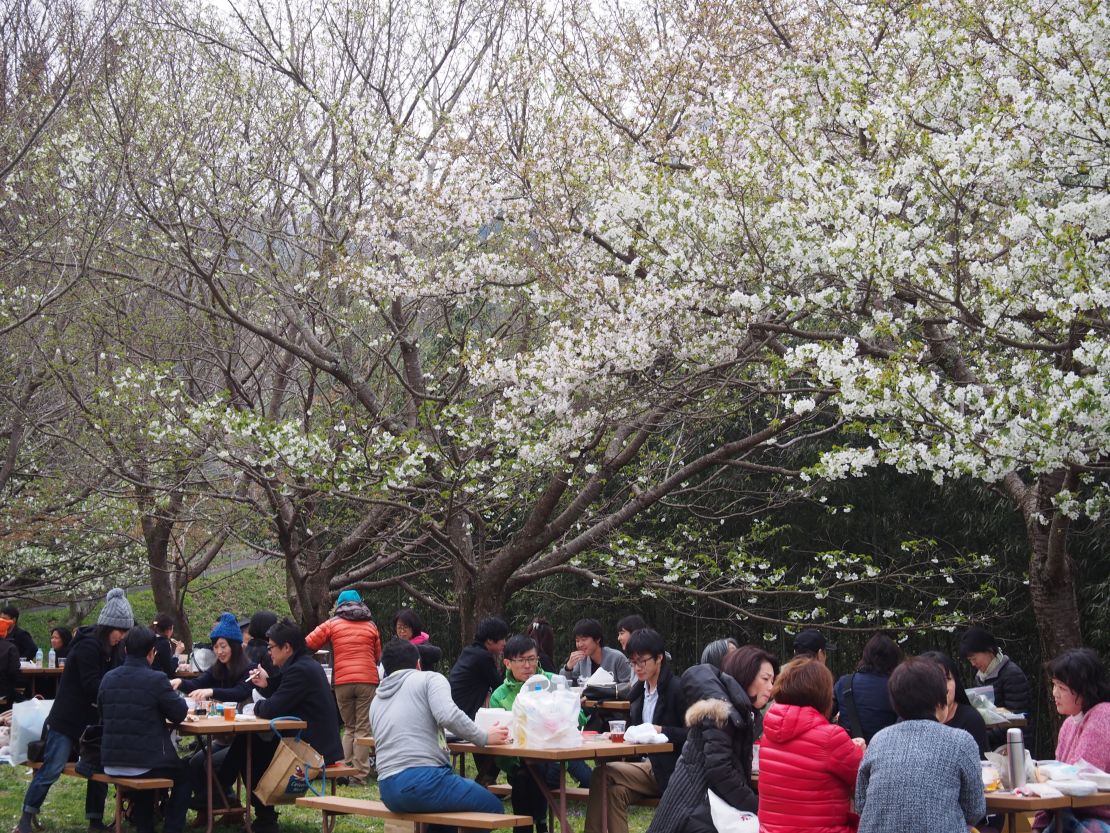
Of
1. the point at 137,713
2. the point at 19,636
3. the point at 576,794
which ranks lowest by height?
the point at 576,794

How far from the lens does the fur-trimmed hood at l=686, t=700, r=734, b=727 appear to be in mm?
4508

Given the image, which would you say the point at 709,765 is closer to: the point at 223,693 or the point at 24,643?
the point at 223,693

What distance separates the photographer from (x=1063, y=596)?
7734 millimetres

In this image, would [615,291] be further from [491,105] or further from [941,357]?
[491,105]

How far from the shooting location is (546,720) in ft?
18.0

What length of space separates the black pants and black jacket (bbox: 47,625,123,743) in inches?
23.6

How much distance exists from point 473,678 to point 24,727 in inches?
112

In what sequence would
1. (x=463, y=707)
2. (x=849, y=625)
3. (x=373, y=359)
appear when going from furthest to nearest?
(x=373, y=359), (x=849, y=625), (x=463, y=707)

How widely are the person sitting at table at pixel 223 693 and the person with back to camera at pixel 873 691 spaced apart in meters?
3.57

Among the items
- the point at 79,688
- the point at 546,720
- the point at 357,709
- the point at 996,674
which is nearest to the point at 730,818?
the point at 546,720

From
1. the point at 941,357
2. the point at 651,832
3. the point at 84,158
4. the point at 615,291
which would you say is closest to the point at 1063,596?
the point at 941,357

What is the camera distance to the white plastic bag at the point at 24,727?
7301mm

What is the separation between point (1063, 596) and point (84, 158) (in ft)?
29.4

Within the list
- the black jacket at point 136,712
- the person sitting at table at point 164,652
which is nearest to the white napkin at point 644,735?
the black jacket at point 136,712
